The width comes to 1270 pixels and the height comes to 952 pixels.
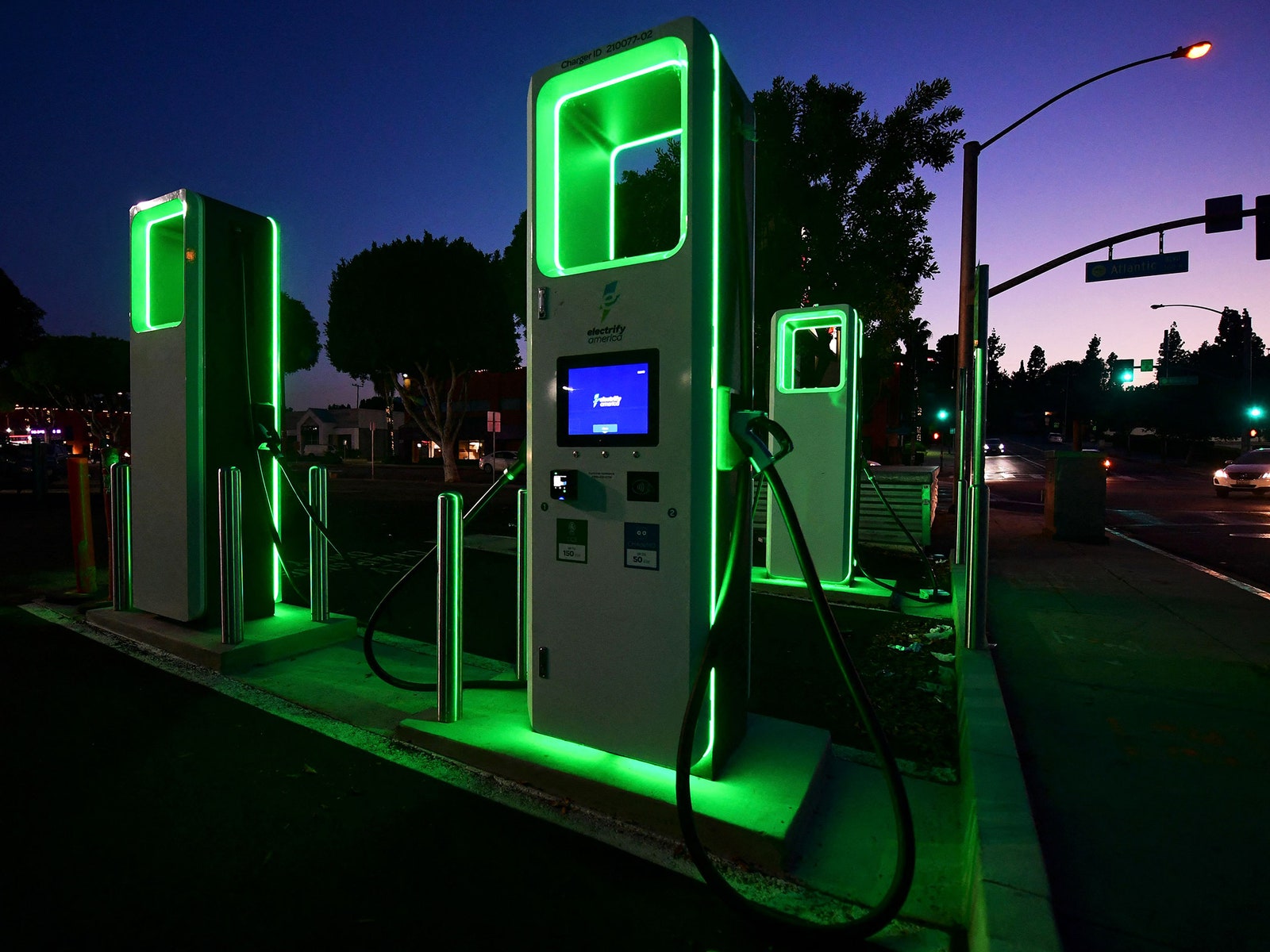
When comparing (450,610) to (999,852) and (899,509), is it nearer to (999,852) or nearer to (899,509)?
(999,852)

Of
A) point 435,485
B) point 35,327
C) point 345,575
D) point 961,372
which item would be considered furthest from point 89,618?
point 35,327

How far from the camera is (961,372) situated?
6.52 m

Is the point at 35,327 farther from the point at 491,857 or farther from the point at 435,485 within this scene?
the point at 491,857

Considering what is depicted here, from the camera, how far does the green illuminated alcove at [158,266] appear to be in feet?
16.8

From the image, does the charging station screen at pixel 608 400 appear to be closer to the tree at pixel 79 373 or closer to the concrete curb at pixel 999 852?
the concrete curb at pixel 999 852

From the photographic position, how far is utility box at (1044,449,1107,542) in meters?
10.5

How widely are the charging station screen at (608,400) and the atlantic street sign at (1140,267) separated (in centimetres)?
1546

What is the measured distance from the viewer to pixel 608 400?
9.59 feet

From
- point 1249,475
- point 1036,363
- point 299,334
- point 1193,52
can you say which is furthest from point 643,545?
point 1036,363

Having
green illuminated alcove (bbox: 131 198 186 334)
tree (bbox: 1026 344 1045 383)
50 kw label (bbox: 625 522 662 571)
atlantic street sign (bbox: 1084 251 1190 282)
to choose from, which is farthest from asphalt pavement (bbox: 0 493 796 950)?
tree (bbox: 1026 344 1045 383)

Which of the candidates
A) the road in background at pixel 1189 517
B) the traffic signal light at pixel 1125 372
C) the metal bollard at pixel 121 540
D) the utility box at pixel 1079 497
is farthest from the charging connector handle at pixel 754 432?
the traffic signal light at pixel 1125 372

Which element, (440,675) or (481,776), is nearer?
(481,776)

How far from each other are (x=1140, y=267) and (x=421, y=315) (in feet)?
73.7

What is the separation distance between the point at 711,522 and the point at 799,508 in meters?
4.94
